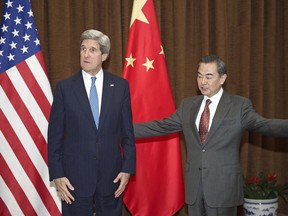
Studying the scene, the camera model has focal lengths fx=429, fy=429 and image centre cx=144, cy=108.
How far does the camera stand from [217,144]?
110 inches

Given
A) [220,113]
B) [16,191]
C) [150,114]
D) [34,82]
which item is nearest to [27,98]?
[34,82]

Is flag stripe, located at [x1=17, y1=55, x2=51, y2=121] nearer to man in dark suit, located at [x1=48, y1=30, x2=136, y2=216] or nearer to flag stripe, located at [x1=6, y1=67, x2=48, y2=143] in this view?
flag stripe, located at [x1=6, y1=67, x2=48, y2=143]

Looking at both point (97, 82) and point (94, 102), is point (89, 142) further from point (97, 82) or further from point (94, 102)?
point (97, 82)

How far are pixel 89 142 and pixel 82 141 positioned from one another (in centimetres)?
4

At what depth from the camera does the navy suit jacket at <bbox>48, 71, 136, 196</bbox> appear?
2.44 meters

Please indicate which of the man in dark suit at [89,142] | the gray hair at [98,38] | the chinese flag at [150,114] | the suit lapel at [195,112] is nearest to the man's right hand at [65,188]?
the man in dark suit at [89,142]

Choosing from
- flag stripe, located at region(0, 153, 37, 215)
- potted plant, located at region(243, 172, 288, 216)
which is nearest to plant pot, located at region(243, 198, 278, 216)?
potted plant, located at region(243, 172, 288, 216)

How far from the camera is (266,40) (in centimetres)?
473

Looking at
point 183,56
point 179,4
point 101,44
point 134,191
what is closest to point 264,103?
point 183,56

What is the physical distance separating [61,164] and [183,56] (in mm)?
2317

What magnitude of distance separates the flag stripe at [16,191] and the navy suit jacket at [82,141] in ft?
3.88

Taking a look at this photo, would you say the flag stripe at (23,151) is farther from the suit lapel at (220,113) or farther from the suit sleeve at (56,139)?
Answer: the suit lapel at (220,113)

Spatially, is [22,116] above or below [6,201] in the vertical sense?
above

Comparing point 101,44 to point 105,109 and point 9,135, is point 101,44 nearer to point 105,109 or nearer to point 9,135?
point 105,109
